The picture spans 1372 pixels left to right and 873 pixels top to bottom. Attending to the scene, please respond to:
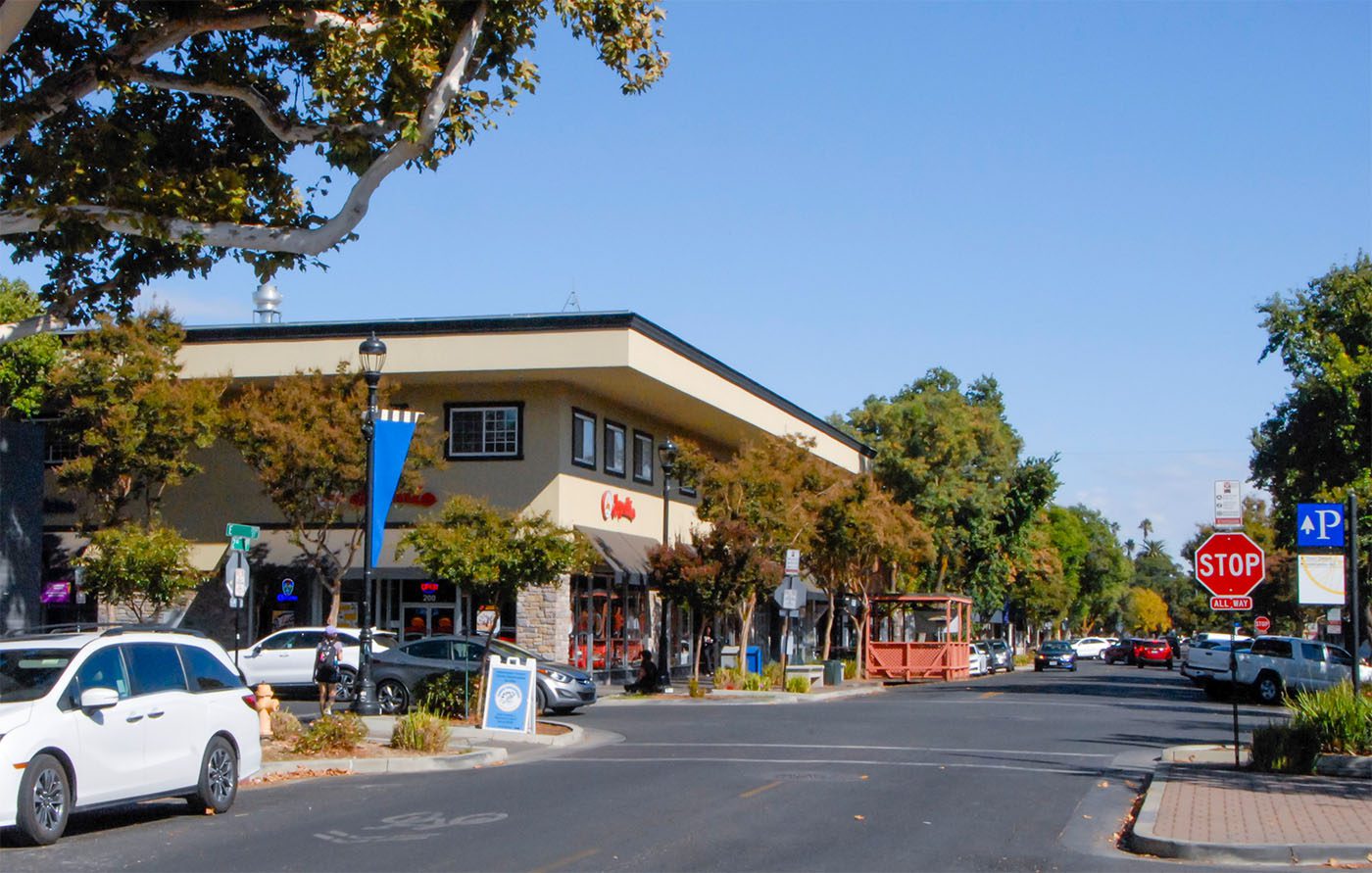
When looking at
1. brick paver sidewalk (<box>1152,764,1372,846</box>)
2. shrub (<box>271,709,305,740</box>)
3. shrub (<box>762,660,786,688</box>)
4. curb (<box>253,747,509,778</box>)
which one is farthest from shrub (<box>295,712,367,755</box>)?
shrub (<box>762,660,786,688</box>)

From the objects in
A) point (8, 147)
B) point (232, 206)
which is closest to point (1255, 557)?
point (232, 206)

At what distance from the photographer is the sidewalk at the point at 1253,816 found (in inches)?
461

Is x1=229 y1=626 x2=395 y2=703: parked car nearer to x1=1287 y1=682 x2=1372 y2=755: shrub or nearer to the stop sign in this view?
the stop sign

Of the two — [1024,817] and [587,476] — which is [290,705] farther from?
[1024,817]

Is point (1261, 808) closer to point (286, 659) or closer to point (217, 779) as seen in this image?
point (217, 779)

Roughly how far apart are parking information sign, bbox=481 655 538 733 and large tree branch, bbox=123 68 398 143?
382 inches

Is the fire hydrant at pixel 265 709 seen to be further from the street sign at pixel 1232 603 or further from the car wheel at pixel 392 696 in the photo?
the street sign at pixel 1232 603

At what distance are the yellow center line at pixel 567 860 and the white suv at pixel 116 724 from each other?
3.97 metres

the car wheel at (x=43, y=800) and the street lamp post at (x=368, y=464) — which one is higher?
the street lamp post at (x=368, y=464)

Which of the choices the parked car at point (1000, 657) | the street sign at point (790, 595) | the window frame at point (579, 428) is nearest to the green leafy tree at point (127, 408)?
the window frame at point (579, 428)

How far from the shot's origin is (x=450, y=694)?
25.3m

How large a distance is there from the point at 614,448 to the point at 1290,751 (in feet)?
84.4

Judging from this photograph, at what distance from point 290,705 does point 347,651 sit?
157 cm

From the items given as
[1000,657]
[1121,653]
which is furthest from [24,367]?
[1121,653]
